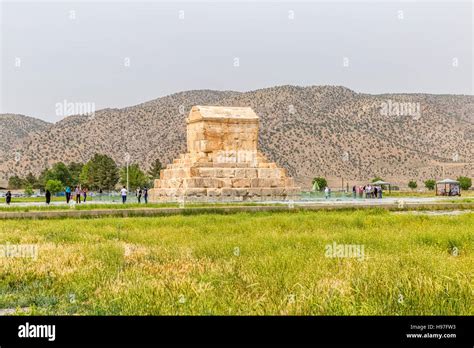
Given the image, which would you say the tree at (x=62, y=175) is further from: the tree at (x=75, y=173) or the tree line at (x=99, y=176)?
the tree at (x=75, y=173)

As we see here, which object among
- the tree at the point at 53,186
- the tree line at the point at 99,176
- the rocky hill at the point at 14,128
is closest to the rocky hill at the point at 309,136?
the rocky hill at the point at 14,128

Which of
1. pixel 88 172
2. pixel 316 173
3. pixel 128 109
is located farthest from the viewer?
pixel 128 109

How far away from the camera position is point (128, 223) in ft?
50.4

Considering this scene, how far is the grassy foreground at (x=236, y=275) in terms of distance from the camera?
17.5 ft

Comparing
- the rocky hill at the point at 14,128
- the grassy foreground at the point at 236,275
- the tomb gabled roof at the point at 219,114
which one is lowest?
the grassy foreground at the point at 236,275

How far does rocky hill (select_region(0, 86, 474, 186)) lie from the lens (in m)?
91.2

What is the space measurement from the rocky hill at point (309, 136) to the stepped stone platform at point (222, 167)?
51516mm

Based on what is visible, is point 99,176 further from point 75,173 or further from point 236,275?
point 236,275
